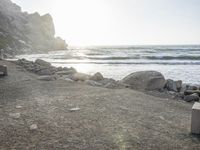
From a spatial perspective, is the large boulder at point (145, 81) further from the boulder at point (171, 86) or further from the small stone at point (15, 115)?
the small stone at point (15, 115)

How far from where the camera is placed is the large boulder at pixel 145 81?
16484 millimetres

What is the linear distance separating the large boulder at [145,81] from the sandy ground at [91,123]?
5.30 m

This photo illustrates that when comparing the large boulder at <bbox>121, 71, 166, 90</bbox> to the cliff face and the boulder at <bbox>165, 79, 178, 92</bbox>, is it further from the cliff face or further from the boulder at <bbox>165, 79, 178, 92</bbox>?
the cliff face

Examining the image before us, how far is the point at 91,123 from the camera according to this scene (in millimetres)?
7195

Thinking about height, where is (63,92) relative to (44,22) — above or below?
below

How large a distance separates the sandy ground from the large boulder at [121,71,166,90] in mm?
5302

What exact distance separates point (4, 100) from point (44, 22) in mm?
146739

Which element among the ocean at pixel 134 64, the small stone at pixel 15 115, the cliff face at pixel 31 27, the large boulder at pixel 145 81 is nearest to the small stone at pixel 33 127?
the small stone at pixel 15 115

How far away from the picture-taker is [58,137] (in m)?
6.07

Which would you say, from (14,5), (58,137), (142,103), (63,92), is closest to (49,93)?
(63,92)

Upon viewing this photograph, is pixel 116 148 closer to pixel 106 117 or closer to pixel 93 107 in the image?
pixel 106 117

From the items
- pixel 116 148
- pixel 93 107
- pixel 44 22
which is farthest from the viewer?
pixel 44 22

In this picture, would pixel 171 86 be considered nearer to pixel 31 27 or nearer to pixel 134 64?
pixel 134 64

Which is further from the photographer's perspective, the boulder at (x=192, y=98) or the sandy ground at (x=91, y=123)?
the boulder at (x=192, y=98)
